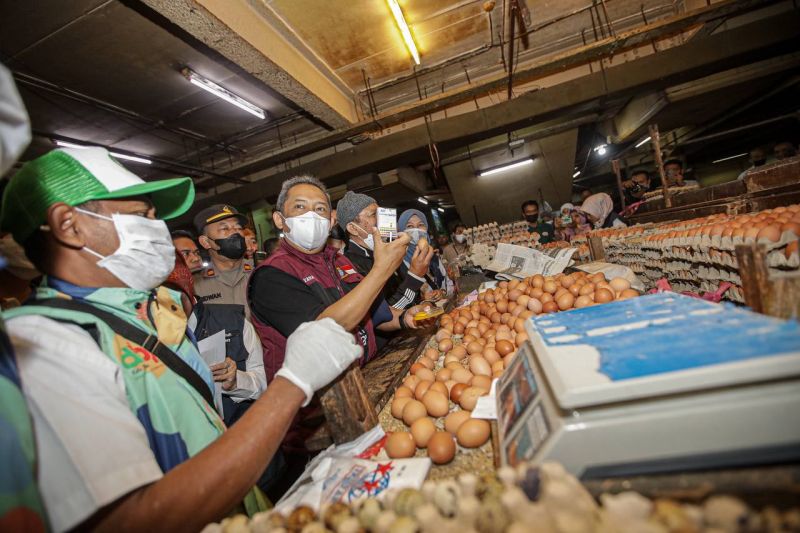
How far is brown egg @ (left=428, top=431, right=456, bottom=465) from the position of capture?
1173 mm

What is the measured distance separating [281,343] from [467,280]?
4.09 metres

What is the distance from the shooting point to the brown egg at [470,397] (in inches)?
56.0

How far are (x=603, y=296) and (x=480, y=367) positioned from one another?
102 centimetres

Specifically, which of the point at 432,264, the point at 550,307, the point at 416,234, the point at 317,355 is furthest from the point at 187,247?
the point at 550,307

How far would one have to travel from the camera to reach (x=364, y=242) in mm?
3529

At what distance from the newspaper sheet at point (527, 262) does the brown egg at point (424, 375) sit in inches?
84.9

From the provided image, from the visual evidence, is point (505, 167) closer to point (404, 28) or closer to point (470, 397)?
point (404, 28)

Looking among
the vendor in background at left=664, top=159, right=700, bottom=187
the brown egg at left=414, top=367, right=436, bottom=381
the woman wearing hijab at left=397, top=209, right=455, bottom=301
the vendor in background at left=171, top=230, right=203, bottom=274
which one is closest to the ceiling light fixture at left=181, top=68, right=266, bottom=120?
the vendor in background at left=171, top=230, right=203, bottom=274

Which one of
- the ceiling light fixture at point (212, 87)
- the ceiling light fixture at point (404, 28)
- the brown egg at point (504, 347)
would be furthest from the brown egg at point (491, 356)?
the ceiling light fixture at point (212, 87)

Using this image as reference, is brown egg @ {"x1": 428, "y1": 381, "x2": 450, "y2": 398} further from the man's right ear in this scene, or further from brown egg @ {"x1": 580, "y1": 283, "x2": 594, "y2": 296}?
the man's right ear

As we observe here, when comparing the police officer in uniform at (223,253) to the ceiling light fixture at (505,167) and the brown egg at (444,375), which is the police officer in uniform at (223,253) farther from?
the ceiling light fixture at (505,167)

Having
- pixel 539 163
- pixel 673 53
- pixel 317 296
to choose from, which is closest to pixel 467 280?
pixel 317 296

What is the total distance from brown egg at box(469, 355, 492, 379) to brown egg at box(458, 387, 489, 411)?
26 centimetres

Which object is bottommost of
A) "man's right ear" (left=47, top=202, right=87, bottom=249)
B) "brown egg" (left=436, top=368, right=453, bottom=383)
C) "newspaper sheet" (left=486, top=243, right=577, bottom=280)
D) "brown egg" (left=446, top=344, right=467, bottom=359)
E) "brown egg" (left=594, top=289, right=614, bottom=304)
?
"brown egg" (left=446, top=344, right=467, bottom=359)
